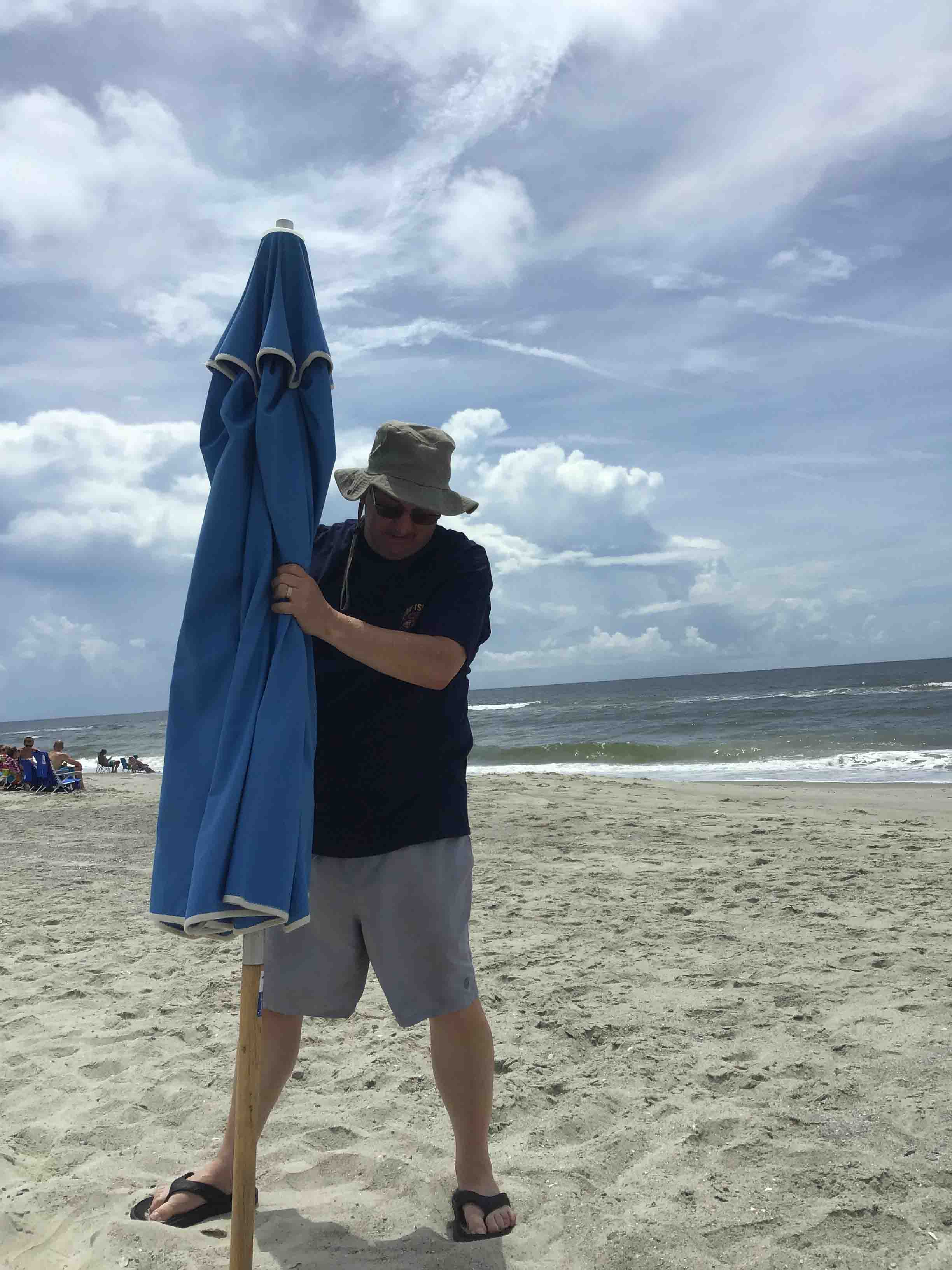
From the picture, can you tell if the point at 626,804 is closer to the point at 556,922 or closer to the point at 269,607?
the point at 556,922

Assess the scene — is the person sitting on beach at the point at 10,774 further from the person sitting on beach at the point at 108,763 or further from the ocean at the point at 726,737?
the ocean at the point at 726,737

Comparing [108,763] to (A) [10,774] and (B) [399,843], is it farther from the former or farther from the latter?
(B) [399,843]

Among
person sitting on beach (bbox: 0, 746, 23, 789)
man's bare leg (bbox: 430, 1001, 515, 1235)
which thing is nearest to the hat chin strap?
man's bare leg (bbox: 430, 1001, 515, 1235)

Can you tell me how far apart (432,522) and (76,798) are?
13.5m

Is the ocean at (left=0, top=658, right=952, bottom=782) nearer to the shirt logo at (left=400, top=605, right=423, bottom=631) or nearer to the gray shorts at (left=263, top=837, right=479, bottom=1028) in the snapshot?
the gray shorts at (left=263, top=837, right=479, bottom=1028)

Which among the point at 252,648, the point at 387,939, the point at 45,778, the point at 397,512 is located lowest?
the point at 45,778

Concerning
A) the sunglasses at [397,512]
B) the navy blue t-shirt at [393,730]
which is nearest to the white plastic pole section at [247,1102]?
the navy blue t-shirt at [393,730]

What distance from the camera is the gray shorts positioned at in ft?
7.28

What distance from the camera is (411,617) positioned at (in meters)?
2.26

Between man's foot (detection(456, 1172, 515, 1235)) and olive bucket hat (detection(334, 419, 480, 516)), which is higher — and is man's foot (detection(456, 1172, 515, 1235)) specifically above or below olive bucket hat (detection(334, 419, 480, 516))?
below

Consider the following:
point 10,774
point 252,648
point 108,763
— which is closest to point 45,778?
point 10,774

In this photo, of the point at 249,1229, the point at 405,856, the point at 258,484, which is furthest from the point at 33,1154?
the point at 258,484

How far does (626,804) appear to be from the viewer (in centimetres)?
1065

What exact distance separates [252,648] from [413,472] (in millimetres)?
638
